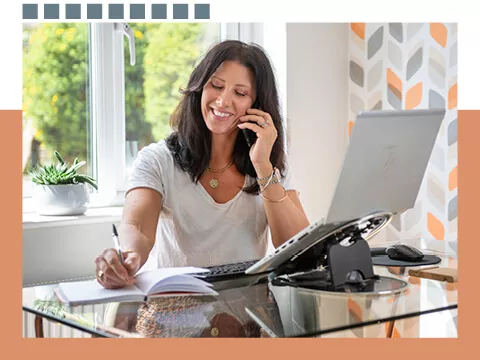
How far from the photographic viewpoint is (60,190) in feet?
7.94

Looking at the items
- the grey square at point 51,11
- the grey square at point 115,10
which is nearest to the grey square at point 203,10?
the grey square at point 115,10

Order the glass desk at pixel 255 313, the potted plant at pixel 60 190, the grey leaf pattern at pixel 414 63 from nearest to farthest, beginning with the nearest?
the glass desk at pixel 255 313 < the potted plant at pixel 60 190 < the grey leaf pattern at pixel 414 63

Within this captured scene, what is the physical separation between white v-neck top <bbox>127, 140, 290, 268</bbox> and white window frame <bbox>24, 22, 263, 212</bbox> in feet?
2.44

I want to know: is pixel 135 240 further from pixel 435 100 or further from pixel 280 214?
pixel 435 100

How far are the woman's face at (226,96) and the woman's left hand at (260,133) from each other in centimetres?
3

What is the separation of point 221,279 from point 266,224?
0.62 m

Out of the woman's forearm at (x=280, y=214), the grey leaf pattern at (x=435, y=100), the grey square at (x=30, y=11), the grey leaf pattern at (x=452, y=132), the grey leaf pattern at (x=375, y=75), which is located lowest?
the woman's forearm at (x=280, y=214)

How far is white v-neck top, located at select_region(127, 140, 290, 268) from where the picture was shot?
2.01 metres

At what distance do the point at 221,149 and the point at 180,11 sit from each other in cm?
→ 62

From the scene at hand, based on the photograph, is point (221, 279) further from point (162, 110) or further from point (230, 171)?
point (162, 110)

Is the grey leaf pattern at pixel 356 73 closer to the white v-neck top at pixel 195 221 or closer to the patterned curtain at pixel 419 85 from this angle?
the patterned curtain at pixel 419 85

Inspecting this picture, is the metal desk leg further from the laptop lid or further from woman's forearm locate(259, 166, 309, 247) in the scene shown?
woman's forearm locate(259, 166, 309, 247)

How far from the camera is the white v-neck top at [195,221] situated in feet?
6.59

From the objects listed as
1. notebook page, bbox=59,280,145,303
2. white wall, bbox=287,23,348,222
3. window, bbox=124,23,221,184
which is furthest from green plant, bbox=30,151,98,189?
notebook page, bbox=59,280,145,303
